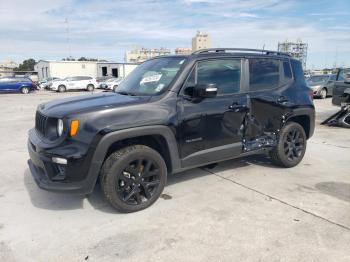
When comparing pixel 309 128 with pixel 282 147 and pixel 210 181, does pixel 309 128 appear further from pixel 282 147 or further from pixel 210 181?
pixel 210 181

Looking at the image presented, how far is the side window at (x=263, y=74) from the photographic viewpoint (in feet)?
15.6

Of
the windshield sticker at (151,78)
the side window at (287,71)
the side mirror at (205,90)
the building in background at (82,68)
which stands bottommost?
the side mirror at (205,90)

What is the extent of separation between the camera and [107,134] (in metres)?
3.40

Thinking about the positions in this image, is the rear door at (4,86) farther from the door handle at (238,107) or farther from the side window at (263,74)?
the door handle at (238,107)

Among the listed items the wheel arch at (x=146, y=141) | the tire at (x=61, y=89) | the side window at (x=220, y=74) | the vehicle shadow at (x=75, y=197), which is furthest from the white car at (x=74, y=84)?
the wheel arch at (x=146, y=141)

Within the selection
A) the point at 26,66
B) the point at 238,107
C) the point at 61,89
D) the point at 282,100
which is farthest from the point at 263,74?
the point at 26,66

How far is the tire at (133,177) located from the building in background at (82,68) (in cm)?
4515

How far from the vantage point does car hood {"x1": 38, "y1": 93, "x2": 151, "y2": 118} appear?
351cm

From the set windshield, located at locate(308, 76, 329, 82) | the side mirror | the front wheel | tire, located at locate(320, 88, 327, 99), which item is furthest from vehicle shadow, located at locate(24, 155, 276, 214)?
the front wheel

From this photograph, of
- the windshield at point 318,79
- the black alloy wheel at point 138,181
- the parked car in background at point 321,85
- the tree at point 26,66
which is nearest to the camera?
the black alloy wheel at point 138,181

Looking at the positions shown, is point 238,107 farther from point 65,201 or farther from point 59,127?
point 65,201

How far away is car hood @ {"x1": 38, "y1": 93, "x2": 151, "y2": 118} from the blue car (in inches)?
1080

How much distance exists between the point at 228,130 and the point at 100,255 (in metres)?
2.32

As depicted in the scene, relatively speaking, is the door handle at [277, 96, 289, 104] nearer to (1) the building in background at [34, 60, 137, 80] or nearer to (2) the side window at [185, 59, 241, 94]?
(2) the side window at [185, 59, 241, 94]
